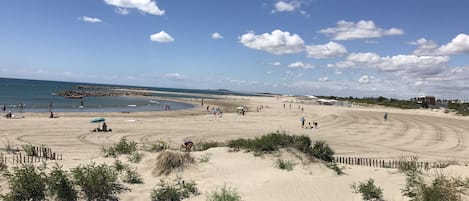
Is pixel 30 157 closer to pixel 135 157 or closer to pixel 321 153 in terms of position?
pixel 135 157

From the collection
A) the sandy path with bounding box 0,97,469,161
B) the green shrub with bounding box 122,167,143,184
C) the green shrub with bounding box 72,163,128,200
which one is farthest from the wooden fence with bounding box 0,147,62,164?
the green shrub with bounding box 72,163,128,200

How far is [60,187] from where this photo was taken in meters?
8.88

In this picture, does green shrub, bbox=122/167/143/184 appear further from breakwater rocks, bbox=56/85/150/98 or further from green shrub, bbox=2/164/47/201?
breakwater rocks, bbox=56/85/150/98

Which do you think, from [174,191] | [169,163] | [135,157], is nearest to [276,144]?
[169,163]

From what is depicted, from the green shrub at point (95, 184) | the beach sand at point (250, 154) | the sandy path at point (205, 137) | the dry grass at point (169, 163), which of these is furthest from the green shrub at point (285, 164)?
the sandy path at point (205, 137)

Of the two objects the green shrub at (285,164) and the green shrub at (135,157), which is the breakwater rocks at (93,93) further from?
the green shrub at (285,164)

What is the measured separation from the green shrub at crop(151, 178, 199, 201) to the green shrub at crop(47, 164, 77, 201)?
6.41 ft

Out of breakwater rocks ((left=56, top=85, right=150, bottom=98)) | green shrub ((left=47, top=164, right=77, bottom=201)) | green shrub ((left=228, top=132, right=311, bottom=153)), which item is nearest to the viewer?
green shrub ((left=47, top=164, right=77, bottom=201))

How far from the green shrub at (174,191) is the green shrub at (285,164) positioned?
353 centimetres

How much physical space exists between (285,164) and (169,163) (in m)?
3.99

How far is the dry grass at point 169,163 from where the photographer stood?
11.7m

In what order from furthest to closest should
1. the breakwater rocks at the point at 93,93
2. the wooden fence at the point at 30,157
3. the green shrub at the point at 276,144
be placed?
1. the breakwater rocks at the point at 93,93
2. the green shrub at the point at 276,144
3. the wooden fence at the point at 30,157

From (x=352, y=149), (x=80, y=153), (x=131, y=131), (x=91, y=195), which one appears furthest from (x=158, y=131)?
(x=91, y=195)

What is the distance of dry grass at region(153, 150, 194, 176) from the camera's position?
38.4 ft
